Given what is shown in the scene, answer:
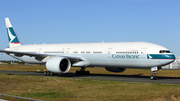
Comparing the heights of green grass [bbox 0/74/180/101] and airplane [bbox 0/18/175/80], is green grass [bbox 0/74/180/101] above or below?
below

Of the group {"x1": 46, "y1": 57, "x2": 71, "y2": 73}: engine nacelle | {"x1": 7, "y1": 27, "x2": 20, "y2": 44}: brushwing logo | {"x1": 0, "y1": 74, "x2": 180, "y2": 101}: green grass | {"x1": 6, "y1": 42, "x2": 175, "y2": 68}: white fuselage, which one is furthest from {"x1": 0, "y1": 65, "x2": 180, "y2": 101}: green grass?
{"x1": 7, "y1": 27, "x2": 20, "y2": 44}: brushwing logo

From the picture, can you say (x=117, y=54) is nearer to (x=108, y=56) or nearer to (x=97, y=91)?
(x=108, y=56)

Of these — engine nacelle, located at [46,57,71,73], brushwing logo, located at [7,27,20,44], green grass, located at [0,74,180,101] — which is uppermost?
brushwing logo, located at [7,27,20,44]

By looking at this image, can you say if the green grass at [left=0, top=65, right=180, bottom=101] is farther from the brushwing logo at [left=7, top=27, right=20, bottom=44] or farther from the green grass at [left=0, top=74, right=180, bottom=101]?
the brushwing logo at [left=7, top=27, right=20, bottom=44]

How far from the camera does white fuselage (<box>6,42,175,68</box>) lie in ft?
80.1

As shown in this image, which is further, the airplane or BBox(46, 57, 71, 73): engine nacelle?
BBox(46, 57, 71, 73): engine nacelle

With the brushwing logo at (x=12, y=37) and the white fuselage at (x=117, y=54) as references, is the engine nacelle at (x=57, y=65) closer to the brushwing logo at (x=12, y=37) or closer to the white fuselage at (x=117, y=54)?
the white fuselage at (x=117, y=54)

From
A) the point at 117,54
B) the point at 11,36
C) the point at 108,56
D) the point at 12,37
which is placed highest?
the point at 11,36

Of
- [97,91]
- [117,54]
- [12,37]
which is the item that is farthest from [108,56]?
[12,37]

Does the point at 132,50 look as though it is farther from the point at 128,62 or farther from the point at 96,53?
the point at 96,53

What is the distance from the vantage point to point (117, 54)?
2683 cm

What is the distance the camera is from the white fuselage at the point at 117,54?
24422mm

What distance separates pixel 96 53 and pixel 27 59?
13.7m

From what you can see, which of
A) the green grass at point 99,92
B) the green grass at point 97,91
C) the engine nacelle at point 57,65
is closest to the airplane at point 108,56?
the engine nacelle at point 57,65
